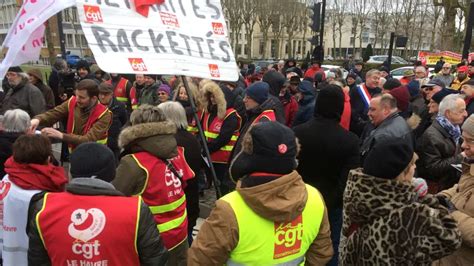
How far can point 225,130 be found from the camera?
508 cm

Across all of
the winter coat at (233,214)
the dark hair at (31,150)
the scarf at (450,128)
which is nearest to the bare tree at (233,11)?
the scarf at (450,128)

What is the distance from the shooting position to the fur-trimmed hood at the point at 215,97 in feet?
16.4

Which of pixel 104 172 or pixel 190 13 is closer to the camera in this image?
pixel 104 172

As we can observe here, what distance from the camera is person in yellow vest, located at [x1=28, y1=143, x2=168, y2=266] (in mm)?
2088

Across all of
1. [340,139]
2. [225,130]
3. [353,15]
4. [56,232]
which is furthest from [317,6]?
[353,15]

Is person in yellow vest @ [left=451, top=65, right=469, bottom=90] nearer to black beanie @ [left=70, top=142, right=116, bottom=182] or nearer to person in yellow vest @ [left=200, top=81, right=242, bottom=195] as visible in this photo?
person in yellow vest @ [left=200, top=81, right=242, bottom=195]

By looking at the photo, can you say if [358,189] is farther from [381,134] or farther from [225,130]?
[225,130]

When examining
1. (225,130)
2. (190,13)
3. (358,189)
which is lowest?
(225,130)

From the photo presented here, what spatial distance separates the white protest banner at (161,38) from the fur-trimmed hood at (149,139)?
40 cm

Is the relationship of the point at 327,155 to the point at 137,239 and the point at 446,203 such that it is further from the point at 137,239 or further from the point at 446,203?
the point at 137,239

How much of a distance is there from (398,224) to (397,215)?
5cm

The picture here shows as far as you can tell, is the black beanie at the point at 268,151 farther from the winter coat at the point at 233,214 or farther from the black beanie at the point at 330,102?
the black beanie at the point at 330,102

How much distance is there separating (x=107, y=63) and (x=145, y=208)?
3.59 feet

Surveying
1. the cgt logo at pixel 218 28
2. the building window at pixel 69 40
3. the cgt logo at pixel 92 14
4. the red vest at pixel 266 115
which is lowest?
the building window at pixel 69 40
